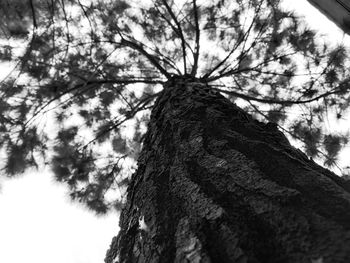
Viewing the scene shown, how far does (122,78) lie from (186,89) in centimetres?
207

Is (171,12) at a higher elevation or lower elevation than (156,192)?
higher

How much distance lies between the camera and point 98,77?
3.89 meters

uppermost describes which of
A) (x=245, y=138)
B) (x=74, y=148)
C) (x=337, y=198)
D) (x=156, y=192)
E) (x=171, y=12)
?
(x=171, y=12)

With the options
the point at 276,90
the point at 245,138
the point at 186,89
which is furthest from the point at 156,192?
the point at 276,90

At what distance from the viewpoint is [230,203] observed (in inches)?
29.8

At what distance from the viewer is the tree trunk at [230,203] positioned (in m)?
0.60

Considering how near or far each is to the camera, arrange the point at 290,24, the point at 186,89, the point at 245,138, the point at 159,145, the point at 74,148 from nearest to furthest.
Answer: the point at 245,138, the point at 159,145, the point at 186,89, the point at 290,24, the point at 74,148

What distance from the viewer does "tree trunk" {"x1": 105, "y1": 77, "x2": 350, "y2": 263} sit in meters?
0.60

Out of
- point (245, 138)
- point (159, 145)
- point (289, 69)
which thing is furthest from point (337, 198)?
point (289, 69)

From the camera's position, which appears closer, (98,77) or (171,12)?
(171,12)

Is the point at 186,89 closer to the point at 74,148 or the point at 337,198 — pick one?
the point at 337,198

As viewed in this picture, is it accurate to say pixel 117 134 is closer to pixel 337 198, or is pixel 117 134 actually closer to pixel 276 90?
pixel 276 90

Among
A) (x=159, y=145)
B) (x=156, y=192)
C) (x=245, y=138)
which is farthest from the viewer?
(x=159, y=145)

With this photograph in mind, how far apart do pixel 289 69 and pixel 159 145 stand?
2.73 metres
